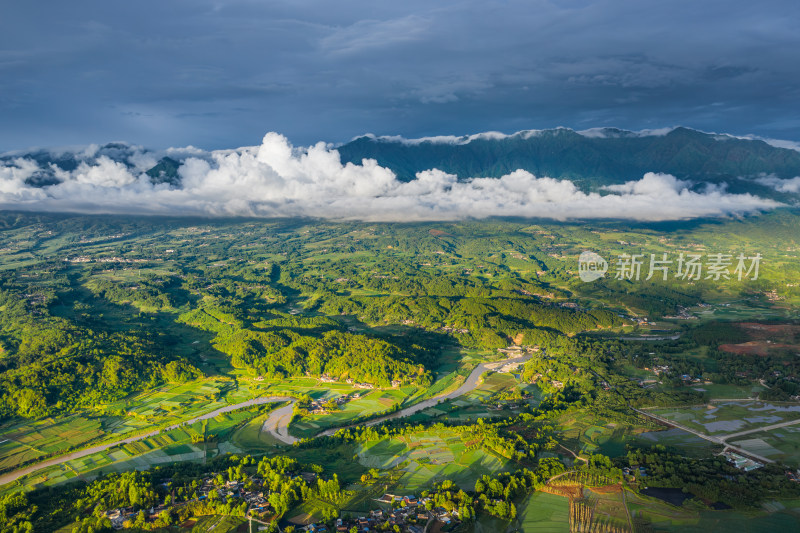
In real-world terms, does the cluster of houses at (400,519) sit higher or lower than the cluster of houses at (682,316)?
lower

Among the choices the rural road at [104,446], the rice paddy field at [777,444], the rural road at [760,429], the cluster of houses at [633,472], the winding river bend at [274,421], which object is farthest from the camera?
the rural road at [760,429]

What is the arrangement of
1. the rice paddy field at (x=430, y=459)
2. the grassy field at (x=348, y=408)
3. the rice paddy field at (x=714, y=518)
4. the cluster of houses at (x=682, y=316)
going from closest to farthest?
the rice paddy field at (x=714, y=518) < the rice paddy field at (x=430, y=459) < the grassy field at (x=348, y=408) < the cluster of houses at (x=682, y=316)

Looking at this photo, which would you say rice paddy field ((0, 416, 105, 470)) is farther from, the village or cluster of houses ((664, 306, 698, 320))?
cluster of houses ((664, 306, 698, 320))

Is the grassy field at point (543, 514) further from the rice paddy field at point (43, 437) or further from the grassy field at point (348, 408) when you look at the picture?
the rice paddy field at point (43, 437)

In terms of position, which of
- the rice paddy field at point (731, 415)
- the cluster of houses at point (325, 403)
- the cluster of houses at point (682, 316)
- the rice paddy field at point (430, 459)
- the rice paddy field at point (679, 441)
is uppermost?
the cluster of houses at point (682, 316)

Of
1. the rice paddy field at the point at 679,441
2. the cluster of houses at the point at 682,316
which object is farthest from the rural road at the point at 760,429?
the cluster of houses at the point at 682,316

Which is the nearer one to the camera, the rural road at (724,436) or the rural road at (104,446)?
the rural road at (104,446)

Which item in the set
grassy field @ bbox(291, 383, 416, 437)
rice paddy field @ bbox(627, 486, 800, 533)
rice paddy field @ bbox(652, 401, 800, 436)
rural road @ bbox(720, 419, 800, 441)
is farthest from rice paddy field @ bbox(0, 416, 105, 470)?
rural road @ bbox(720, 419, 800, 441)
